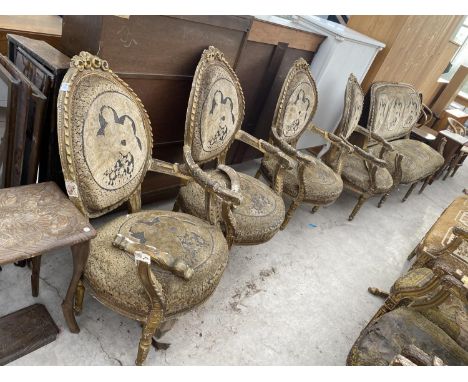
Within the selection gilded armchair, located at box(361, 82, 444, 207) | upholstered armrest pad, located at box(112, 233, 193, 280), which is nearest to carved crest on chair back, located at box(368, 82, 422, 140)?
gilded armchair, located at box(361, 82, 444, 207)

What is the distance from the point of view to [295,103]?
8.77 ft

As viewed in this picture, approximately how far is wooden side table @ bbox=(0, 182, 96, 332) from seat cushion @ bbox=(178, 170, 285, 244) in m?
0.77

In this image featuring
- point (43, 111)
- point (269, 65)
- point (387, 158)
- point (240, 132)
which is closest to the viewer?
point (43, 111)

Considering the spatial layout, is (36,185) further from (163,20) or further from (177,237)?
(163,20)

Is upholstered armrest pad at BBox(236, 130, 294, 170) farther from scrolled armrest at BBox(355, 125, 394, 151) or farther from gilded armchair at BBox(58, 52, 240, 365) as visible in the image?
scrolled armrest at BBox(355, 125, 394, 151)

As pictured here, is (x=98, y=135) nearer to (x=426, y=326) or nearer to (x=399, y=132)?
(x=426, y=326)

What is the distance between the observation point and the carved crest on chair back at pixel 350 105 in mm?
3033

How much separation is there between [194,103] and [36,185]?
906mm

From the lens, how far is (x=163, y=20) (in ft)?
5.49

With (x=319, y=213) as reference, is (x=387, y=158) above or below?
above

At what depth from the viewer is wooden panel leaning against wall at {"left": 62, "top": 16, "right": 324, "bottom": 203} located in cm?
157

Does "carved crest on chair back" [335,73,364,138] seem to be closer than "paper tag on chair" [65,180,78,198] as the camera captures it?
No

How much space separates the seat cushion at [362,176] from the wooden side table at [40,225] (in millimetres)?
2452
